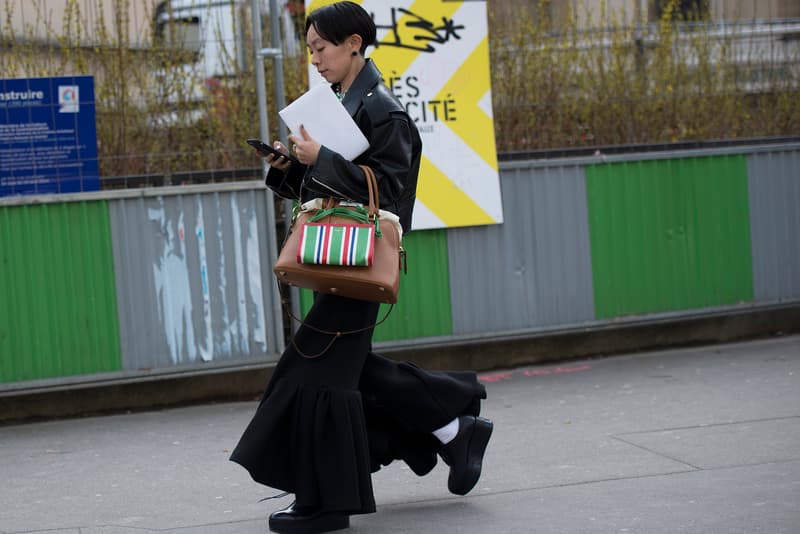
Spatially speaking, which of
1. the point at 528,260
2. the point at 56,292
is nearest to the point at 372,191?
the point at 56,292

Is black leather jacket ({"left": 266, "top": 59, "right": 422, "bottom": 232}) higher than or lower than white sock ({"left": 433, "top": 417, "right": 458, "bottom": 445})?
higher

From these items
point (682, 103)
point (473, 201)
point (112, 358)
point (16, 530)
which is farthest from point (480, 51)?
point (16, 530)

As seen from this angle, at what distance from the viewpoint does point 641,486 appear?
4.92 meters

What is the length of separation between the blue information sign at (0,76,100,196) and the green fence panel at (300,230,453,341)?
78.5 inches

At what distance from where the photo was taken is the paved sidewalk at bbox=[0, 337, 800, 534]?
4566mm

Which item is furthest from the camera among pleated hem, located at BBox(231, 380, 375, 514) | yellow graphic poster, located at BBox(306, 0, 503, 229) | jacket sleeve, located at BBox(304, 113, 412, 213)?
yellow graphic poster, located at BBox(306, 0, 503, 229)

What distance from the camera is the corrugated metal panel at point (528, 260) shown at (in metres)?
7.80

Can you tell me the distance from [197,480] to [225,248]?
206 centimetres

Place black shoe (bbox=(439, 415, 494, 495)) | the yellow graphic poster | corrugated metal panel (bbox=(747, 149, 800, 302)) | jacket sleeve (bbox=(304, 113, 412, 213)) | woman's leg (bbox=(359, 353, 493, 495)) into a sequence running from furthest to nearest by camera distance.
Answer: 1. corrugated metal panel (bbox=(747, 149, 800, 302))
2. the yellow graphic poster
3. black shoe (bbox=(439, 415, 494, 495))
4. woman's leg (bbox=(359, 353, 493, 495))
5. jacket sleeve (bbox=(304, 113, 412, 213))

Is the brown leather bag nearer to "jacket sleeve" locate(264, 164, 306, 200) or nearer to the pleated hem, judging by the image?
"jacket sleeve" locate(264, 164, 306, 200)

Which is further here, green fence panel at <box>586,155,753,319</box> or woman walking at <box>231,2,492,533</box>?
green fence panel at <box>586,155,753,319</box>

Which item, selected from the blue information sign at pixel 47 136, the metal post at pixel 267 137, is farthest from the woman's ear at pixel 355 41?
the blue information sign at pixel 47 136

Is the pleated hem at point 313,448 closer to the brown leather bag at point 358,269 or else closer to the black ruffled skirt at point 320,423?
the black ruffled skirt at point 320,423

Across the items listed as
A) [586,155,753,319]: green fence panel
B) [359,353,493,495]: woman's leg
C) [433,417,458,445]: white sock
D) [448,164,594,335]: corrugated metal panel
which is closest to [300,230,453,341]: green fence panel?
[448,164,594,335]: corrugated metal panel
